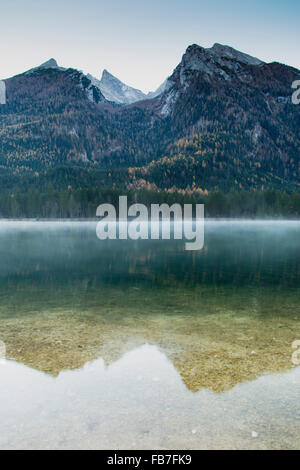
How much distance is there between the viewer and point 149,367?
884 centimetres

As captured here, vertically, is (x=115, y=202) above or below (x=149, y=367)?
above

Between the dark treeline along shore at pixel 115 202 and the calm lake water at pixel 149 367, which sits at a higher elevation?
the dark treeline along shore at pixel 115 202

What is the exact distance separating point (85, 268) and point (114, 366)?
17520 millimetres

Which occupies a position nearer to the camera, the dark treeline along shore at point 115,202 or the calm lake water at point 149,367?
the calm lake water at point 149,367

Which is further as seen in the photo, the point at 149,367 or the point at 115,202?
the point at 115,202

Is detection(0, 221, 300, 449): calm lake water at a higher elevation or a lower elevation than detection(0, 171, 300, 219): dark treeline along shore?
lower

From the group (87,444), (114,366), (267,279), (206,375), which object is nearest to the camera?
(87,444)

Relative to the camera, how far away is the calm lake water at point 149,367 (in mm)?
6129

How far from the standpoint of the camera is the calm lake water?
241 inches

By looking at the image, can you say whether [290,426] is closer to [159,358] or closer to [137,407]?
[137,407]

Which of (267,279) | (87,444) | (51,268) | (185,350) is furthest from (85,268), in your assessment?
(87,444)

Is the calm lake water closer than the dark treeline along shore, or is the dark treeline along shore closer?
the calm lake water

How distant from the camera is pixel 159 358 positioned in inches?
370
